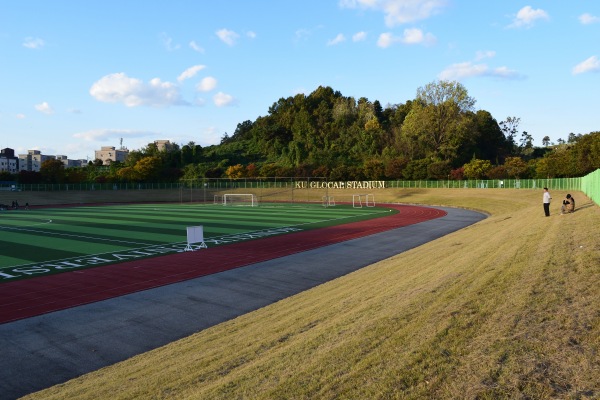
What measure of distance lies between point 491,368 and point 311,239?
84.7 ft

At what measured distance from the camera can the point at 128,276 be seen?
66.2 feet

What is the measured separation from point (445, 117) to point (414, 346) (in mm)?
98865

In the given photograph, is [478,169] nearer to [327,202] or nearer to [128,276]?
[327,202]

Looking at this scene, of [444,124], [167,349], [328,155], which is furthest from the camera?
[328,155]

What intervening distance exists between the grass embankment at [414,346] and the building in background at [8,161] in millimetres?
193066

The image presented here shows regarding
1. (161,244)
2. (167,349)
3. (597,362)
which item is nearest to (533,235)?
(597,362)

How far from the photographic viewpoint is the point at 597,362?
577 centimetres

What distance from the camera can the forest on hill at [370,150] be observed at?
82812 mm

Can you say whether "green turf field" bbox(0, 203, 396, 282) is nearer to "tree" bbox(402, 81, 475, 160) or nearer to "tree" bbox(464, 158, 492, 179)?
"tree" bbox(464, 158, 492, 179)

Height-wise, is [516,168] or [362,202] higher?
[516,168]

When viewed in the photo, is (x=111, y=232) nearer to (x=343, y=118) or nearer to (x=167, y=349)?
(x=167, y=349)

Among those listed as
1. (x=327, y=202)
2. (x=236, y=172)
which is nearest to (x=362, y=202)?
(x=327, y=202)

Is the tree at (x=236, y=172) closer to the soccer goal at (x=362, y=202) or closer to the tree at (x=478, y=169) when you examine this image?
the soccer goal at (x=362, y=202)

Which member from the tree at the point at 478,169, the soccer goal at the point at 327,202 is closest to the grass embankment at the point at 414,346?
the soccer goal at the point at 327,202
